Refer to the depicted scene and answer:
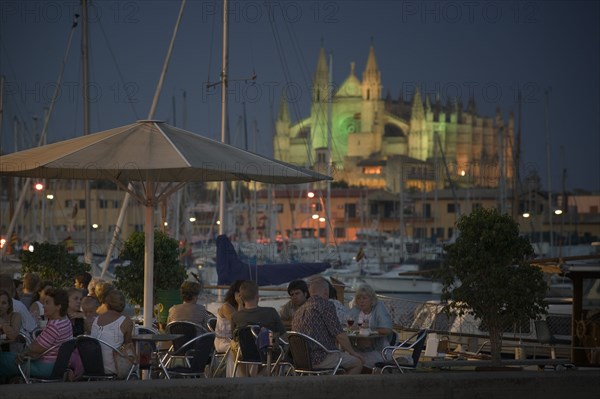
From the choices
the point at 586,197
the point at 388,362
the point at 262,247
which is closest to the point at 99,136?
the point at 388,362

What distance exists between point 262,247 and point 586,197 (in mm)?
74037

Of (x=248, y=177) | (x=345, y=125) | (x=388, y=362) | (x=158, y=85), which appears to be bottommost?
(x=388, y=362)

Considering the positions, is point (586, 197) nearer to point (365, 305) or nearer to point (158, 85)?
point (158, 85)

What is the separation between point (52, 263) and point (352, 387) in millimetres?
10885

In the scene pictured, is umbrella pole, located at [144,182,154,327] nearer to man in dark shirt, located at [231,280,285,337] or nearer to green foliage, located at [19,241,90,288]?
man in dark shirt, located at [231,280,285,337]

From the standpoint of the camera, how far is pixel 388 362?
381 inches

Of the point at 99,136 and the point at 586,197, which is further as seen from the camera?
the point at 586,197

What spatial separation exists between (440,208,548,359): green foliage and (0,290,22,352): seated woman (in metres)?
4.16

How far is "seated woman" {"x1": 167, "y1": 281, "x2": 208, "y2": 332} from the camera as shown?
11.0 m

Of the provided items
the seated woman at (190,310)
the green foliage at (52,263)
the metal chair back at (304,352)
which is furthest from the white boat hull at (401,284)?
the metal chair back at (304,352)

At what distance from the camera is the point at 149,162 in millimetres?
9633

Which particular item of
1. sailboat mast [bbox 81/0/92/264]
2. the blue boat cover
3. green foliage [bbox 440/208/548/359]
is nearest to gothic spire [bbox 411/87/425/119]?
sailboat mast [bbox 81/0/92/264]

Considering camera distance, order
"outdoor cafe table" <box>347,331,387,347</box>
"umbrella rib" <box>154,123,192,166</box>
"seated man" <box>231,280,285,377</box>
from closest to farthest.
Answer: "seated man" <box>231,280,285,377</box>
"umbrella rib" <box>154,123,192,166</box>
"outdoor cafe table" <box>347,331,387,347</box>

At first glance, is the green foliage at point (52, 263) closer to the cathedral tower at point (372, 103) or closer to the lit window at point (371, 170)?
the lit window at point (371, 170)
